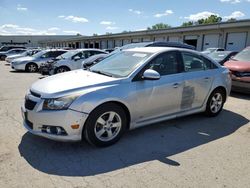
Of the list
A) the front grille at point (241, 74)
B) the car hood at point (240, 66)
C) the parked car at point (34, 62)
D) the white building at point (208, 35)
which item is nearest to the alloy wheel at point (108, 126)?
the front grille at point (241, 74)

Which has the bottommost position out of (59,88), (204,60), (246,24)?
(59,88)

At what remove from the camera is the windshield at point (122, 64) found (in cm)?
419

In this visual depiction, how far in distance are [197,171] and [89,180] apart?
4.75 ft

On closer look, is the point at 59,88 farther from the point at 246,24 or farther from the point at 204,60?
the point at 246,24

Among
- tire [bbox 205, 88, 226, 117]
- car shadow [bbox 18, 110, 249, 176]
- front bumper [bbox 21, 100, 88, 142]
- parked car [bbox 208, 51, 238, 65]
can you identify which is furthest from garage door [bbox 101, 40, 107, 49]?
front bumper [bbox 21, 100, 88, 142]

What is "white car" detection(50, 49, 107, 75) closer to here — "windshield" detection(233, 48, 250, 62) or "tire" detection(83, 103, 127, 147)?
"windshield" detection(233, 48, 250, 62)

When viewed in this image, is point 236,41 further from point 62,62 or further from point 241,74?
point 62,62

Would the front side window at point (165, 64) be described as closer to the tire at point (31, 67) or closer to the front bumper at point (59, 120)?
the front bumper at point (59, 120)

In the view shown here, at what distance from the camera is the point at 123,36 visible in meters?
35.5

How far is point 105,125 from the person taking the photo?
3814 mm

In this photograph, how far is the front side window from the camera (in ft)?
14.3

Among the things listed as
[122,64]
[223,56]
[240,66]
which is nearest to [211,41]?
[223,56]

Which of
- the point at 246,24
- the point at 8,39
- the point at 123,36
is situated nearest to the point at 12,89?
the point at 246,24

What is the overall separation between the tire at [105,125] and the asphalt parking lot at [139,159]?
0.49ft
